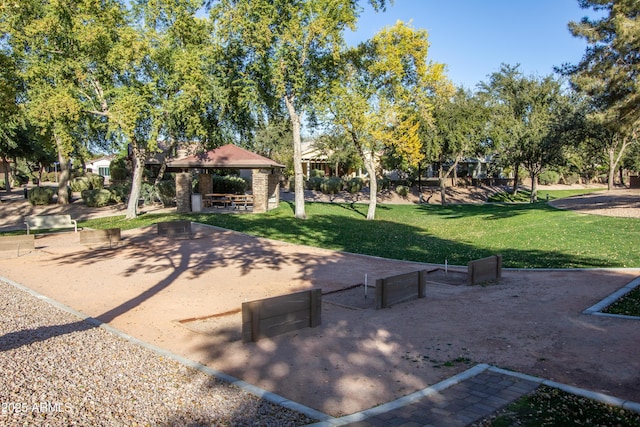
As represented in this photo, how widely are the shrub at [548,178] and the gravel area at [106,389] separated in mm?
60588

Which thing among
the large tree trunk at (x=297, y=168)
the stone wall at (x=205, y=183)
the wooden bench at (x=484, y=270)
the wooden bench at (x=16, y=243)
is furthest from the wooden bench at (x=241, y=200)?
the wooden bench at (x=484, y=270)

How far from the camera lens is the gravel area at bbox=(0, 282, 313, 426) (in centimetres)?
469

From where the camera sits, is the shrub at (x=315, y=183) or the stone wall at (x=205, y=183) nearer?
the stone wall at (x=205, y=183)

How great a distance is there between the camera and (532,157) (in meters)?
39.2

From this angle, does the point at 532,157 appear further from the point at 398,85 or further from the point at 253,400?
the point at 253,400

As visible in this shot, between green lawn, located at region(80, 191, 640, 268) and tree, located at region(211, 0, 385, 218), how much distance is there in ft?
15.3

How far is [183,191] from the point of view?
26906 millimetres

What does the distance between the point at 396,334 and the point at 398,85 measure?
2154 cm

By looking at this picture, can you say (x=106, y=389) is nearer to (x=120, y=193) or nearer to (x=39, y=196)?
(x=120, y=193)

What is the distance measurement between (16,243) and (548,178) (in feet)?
192

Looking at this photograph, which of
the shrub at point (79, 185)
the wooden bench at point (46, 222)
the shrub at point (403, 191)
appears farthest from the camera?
the shrub at point (403, 191)

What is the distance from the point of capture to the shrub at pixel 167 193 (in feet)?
102

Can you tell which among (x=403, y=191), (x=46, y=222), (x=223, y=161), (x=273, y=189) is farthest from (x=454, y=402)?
(x=403, y=191)

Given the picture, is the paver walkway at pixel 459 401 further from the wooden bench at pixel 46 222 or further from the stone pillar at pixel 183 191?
the stone pillar at pixel 183 191
